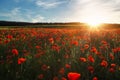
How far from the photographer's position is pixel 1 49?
20.1 feet

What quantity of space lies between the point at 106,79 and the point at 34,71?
1.42m

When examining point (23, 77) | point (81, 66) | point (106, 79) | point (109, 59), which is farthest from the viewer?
point (109, 59)

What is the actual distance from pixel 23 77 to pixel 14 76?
0.69 ft

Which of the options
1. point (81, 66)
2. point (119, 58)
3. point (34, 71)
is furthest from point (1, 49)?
point (119, 58)

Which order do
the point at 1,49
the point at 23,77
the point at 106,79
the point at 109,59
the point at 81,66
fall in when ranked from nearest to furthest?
the point at 23,77
the point at 106,79
the point at 81,66
the point at 109,59
the point at 1,49

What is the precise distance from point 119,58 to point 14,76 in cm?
281

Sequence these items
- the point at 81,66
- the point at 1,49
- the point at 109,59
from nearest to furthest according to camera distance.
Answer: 1. the point at 81,66
2. the point at 109,59
3. the point at 1,49

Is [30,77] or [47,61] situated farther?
[47,61]

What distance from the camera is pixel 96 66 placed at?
4.51 metres

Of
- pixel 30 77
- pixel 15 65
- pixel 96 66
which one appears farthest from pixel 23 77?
pixel 96 66

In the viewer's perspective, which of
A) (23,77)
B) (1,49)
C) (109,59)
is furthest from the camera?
(1,49)

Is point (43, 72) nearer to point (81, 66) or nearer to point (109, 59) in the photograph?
point (81, 66)

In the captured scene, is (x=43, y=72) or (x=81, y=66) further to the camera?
(x=81, y=66)

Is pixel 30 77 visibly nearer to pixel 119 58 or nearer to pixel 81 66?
pixel 81 66
